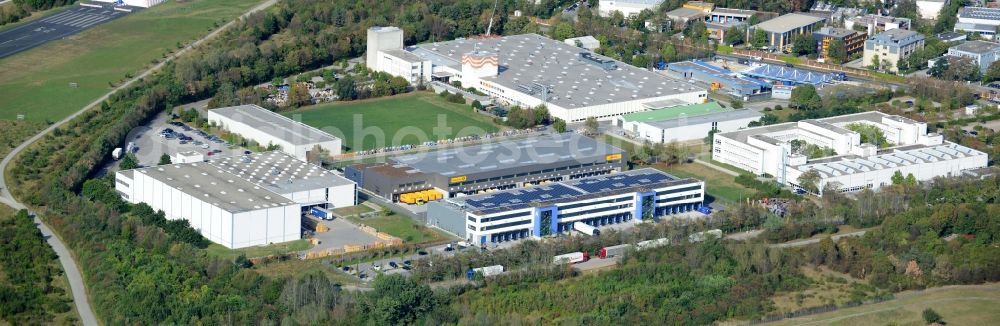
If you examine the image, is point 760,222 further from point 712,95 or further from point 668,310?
point 712,95

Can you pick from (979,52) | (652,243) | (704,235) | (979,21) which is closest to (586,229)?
(652,243)

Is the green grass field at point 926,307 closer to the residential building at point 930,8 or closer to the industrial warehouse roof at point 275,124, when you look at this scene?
the industrial warehouse roof at point 275,124

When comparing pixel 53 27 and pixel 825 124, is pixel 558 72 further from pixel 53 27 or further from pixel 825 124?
pixel 53 27

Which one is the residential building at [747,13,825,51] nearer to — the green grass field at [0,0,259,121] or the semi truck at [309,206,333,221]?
the green grass field at [0,0,259,121]

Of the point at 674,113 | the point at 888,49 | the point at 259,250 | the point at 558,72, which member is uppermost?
the point at 888,49

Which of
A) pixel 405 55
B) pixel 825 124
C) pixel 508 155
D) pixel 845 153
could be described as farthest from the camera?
pixel 405 55

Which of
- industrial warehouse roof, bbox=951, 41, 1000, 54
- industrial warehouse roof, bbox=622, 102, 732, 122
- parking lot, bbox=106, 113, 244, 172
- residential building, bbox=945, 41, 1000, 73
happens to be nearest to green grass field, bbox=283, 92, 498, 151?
parking lot, bbox=106, 113, 244, 172
